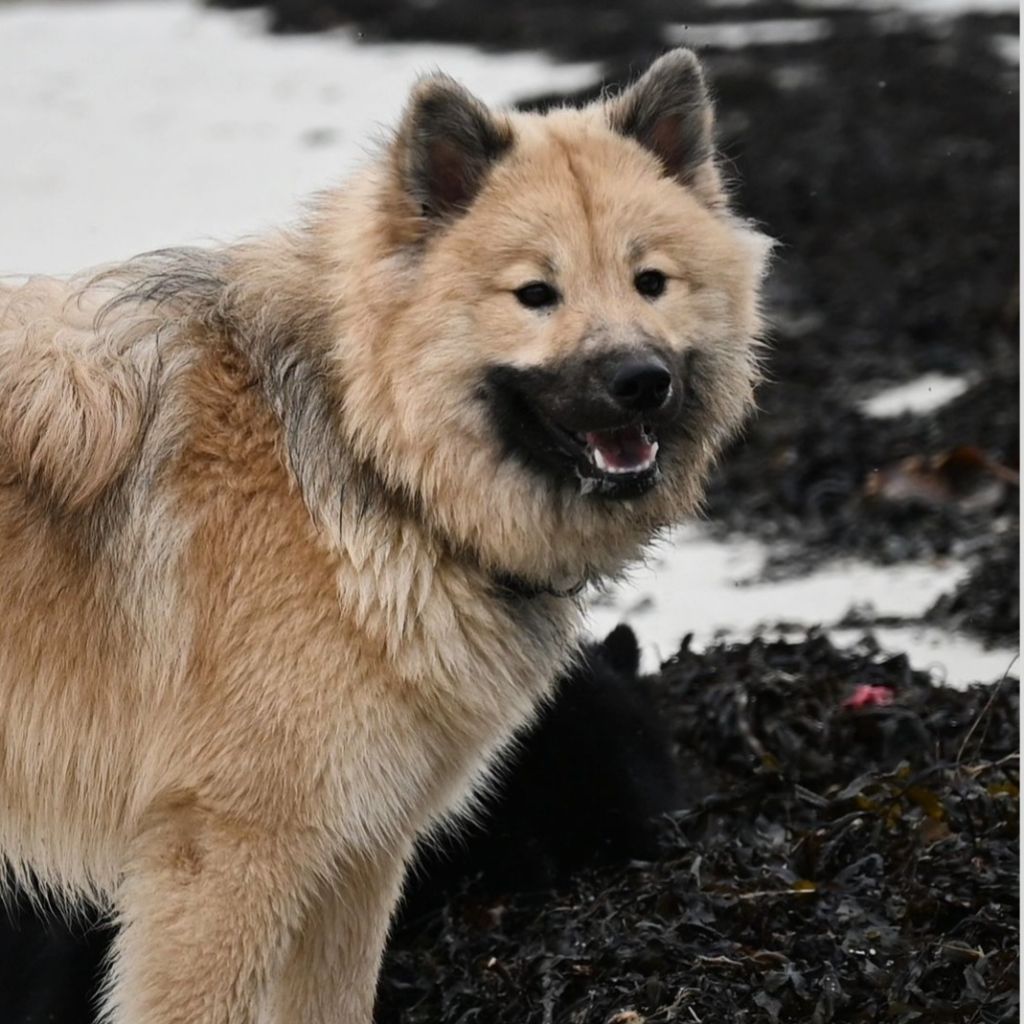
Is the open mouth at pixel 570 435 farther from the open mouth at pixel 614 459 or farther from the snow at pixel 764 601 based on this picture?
the snow at pixel 764 601

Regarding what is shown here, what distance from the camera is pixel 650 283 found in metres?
3.70

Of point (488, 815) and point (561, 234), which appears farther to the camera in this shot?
point (488, 815)

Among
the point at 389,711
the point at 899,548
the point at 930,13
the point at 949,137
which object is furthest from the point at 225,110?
the point at 389,711

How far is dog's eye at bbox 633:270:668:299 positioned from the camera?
3678mm

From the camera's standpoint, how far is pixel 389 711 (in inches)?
140

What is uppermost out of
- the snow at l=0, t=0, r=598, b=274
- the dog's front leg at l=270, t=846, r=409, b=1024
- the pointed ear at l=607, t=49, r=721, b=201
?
the pointed ear at l=607, t=49, r=721, b=201

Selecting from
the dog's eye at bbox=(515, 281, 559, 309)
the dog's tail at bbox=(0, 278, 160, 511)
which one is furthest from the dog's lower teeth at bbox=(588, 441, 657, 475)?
the dog's tail at bbox=(0, 278, 160, 511)

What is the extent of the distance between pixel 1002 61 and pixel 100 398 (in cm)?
1269

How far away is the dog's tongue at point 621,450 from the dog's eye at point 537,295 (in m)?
0.28

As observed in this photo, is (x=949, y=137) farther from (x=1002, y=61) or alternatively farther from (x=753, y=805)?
(x=753, y=805)

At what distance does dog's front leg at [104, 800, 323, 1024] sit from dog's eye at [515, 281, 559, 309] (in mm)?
1183

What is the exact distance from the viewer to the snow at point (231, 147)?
6914mm

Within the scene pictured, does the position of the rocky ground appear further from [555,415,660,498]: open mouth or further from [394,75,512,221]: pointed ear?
[394,75,512,221]: pointed ear

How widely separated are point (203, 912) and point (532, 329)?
1325mm
